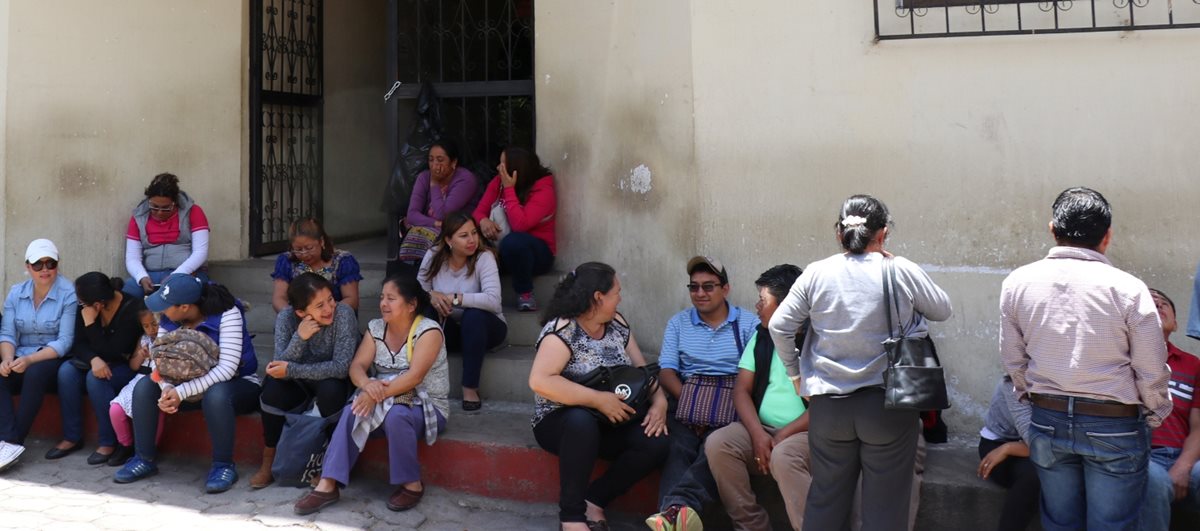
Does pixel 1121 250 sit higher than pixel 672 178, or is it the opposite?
pixel 672 178

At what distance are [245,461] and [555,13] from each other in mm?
3074

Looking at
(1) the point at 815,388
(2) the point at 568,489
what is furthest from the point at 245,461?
(1) the point at 815,388

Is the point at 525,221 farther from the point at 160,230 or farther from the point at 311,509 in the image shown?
the point at 160,230

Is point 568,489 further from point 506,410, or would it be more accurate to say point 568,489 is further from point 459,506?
point 506,410

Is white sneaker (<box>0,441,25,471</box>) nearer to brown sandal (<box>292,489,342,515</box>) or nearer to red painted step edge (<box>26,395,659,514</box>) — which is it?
red painted step edge (<box>26,395,659,514</box>)

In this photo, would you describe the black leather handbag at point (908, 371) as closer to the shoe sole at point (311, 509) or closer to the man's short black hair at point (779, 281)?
the man's short black hair at point (779, 281)

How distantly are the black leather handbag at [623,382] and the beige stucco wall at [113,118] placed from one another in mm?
3904

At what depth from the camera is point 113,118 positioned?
279 inches

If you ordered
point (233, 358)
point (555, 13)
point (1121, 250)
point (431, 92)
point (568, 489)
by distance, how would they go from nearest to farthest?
point (568, 489) → point (1121, 250) → point (233, 358) → point (555, 13) → point (431, 92)

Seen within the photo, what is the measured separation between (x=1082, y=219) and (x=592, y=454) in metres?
2.18

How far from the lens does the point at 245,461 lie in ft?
18.8

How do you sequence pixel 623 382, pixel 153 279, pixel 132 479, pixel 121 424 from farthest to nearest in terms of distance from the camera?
pixel 153 279
pixel 121 424
pixel 132 479
pixel 623 382

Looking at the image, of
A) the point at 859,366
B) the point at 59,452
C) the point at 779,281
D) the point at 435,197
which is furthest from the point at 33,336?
the point at 859,366

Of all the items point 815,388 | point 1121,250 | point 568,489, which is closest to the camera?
point 815,388
